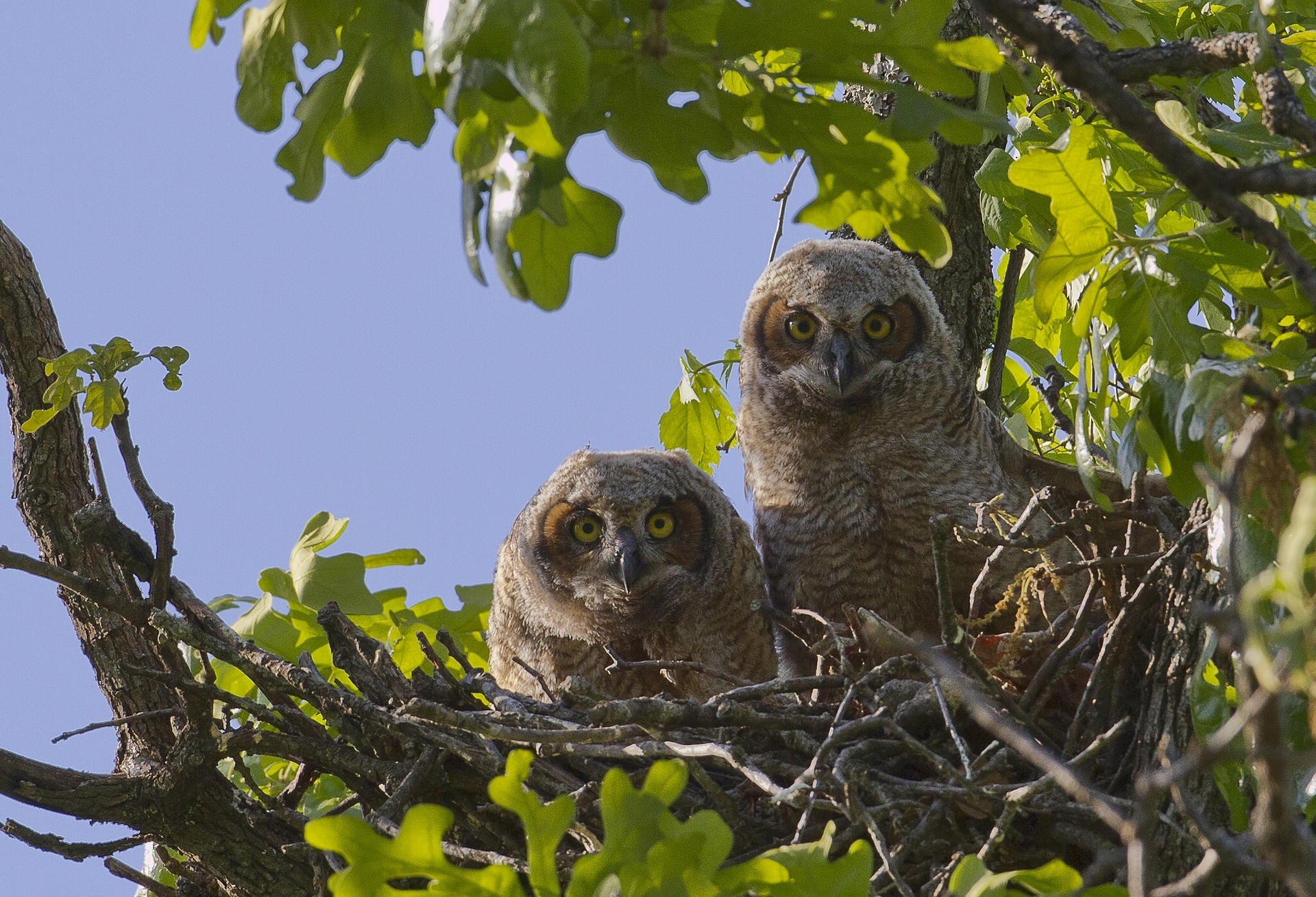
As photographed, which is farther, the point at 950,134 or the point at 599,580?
the point at 599,580

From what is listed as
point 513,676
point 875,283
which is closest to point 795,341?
point 875,283

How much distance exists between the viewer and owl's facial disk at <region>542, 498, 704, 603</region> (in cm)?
429

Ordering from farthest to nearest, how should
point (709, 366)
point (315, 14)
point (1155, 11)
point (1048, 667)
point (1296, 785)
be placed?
1. point (709, 366)
2. point (1155, 11)
3. point (1048, 667)
4. point (1296, 785)
5. point (315, 14)

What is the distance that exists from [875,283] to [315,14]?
9.65 ft

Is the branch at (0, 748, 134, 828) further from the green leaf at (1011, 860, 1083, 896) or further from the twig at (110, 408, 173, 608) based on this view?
the green leaf at (1011, 860, 1083, 896)

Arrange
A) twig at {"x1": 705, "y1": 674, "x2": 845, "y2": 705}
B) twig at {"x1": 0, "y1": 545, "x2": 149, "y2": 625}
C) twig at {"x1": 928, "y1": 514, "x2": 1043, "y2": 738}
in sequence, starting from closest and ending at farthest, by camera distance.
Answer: twig at {"x1": 928, "y1": 514, "x2": 1043, "y2": 738}
twig at {"x1": 705, "y1": 674, "x2": 845, "y2": 705}
twig at {"x1": 0, "y1": 545, "x2": 149, "y2": 625}

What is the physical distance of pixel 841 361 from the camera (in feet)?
14.6

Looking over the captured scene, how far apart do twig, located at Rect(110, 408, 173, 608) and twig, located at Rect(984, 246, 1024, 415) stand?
2.80 meters

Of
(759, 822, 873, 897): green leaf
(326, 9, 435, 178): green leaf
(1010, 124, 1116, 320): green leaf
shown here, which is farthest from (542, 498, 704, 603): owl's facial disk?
(326, 9, 435, 178): green leaf

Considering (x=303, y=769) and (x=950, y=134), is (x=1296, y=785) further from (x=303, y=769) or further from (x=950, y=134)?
(x=303, y=769)

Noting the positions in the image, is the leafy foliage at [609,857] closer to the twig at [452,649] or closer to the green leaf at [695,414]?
the twig at [452,649]

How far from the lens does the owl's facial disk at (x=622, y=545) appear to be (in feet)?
14.1

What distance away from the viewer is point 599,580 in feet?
14.2

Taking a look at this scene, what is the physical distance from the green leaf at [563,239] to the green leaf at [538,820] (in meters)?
0.69
